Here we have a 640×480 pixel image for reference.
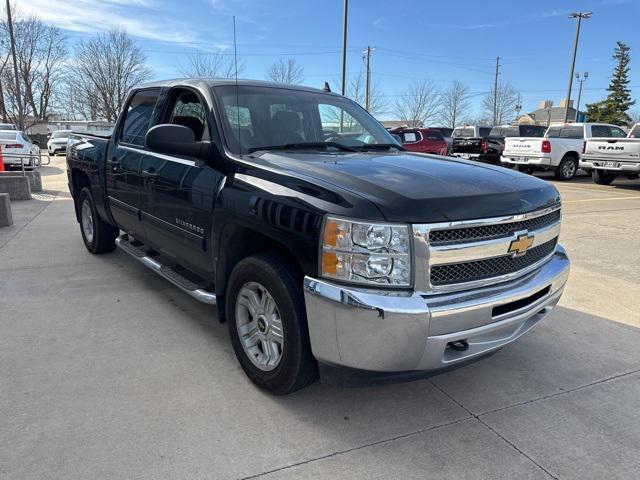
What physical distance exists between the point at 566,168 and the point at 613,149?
2.44 m

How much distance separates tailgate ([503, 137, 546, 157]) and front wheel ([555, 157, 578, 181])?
1.08 metres

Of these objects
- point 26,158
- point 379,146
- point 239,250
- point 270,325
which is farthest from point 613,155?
point 26,158

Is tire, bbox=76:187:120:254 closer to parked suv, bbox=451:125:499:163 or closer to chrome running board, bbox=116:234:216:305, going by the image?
chrome running board, bbox=116:234:216:305

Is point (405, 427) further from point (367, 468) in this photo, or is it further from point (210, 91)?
point (210, 91)

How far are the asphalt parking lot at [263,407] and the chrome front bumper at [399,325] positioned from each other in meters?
0.49

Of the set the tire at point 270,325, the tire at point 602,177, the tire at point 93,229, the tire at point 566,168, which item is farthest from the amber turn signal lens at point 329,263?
the tire at point 566,168

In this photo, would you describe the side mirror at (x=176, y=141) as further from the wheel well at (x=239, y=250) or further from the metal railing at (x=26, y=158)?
the metal railing at (x=26, y=158)

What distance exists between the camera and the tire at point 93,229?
19.2 feet

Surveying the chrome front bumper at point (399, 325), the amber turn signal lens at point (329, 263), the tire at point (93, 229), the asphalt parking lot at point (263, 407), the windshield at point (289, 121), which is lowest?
the asphalt parking lot at point (263, 407)

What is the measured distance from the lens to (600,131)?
1611 cm

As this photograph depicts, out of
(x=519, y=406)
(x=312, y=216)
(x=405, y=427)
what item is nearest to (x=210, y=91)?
(x=312, y=216)

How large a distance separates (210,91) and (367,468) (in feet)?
8.91

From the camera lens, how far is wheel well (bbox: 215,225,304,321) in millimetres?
2832

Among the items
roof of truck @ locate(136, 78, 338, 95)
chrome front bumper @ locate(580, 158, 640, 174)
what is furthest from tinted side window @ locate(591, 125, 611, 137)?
roof of truck @ locate(136, 78, 338, 95)
